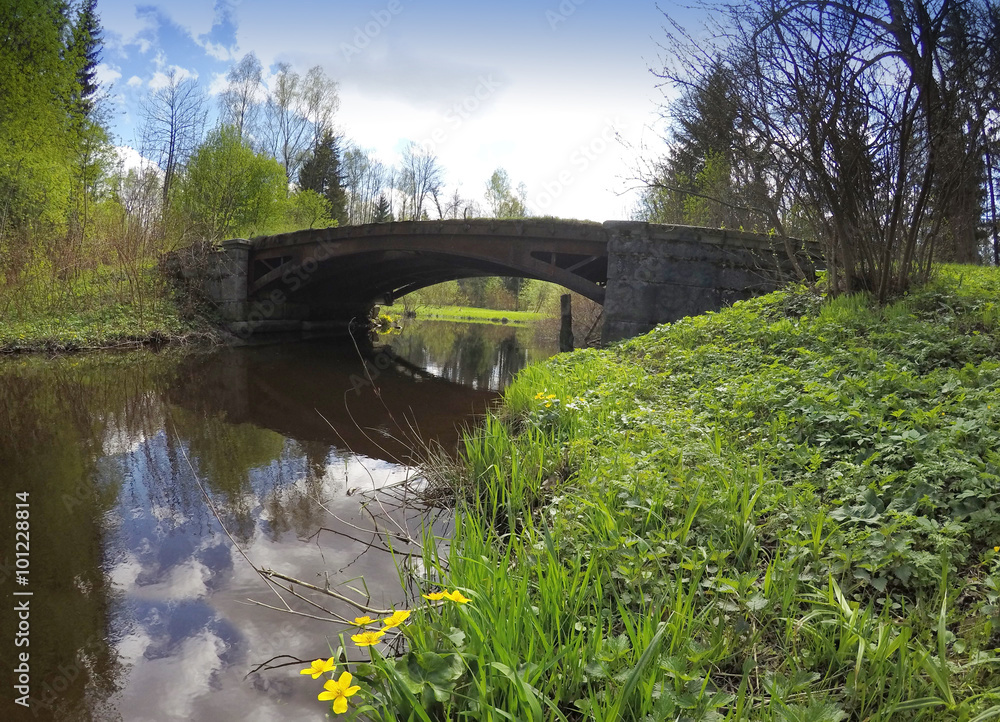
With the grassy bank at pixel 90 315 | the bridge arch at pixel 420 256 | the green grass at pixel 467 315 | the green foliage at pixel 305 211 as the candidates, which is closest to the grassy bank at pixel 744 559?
the bridge arch at pixel 420 256

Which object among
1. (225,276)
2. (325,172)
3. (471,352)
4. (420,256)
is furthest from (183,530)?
(325,172)

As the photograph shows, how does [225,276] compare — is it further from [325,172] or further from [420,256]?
[325,172]

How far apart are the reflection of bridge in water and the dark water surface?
0.05 metres

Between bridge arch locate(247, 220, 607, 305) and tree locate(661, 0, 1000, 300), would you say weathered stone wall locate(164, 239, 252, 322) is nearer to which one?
bridge arch locate(247, 220, 607, 305)

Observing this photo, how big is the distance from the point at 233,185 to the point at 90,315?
442 inches

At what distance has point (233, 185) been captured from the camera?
69.4ft

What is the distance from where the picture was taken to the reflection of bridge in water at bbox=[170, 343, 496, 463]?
5480 millimetres

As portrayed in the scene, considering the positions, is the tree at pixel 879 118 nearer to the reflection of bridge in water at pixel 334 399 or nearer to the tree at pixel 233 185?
the reflection of bridge in water at pixel 334 399

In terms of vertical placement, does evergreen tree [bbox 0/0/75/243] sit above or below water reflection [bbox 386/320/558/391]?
above

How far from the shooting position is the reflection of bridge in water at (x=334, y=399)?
5.48 m

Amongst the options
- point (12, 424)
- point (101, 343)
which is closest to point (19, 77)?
point (101, 343)

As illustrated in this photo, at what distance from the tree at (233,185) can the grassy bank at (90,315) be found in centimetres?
785

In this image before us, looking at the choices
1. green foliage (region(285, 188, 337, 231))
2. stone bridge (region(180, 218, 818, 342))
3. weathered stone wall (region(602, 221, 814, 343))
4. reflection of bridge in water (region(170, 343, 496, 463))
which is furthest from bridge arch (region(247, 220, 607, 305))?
green foliage (region(285, 188, 337, 231))

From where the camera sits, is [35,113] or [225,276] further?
[225,276]
